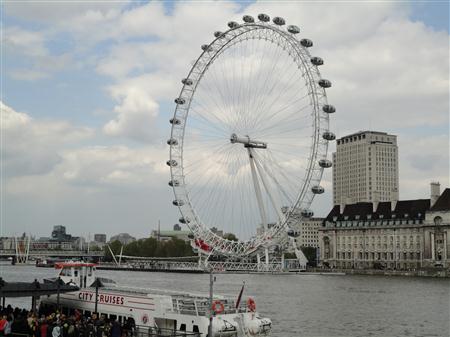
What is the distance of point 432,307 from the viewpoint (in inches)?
2432

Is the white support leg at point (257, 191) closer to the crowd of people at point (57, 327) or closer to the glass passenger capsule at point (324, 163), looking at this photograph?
the glass passenger capsule at point (324, 163)

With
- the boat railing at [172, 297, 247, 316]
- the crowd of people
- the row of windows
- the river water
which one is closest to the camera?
the crowd of people

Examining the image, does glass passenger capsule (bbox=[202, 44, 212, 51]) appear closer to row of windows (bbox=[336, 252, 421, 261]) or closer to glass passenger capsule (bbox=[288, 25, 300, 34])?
glass passenger capsule (bbox=[288, 25, 300, 34])

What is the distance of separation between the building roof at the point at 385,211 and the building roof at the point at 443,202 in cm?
253

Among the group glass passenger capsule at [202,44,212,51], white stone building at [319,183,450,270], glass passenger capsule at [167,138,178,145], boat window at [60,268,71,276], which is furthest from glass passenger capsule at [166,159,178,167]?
white stone building at [319,183,450,270]

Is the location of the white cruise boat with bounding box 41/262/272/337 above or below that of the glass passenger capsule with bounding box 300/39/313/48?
below

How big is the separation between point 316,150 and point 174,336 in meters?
53.9

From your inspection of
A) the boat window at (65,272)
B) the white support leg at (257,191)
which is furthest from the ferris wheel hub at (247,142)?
the boat window at (65,272)

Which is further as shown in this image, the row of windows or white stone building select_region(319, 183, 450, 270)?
the row of windows

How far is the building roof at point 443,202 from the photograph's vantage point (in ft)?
455

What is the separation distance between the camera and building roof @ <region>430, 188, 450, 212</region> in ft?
455

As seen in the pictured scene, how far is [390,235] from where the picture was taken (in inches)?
5886

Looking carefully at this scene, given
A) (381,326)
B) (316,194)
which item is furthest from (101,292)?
(316,194)

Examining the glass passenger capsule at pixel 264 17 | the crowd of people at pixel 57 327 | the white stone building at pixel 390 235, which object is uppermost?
the glass passenger capsule at pixel 264 17
